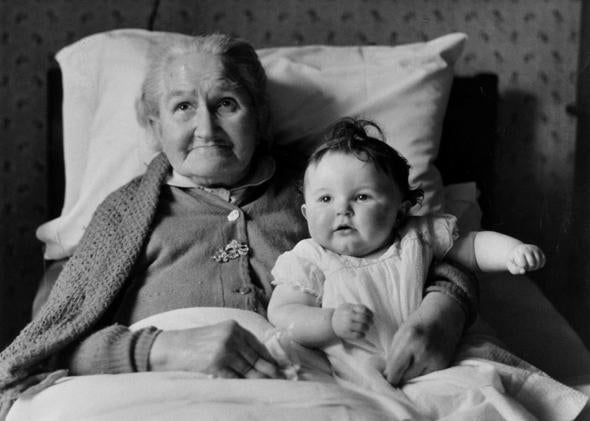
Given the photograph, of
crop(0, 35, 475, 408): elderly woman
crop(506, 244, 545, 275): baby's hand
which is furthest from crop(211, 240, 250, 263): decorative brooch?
crop(506, 244, 545, 275): baby's hand

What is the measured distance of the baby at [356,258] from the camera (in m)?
1.17

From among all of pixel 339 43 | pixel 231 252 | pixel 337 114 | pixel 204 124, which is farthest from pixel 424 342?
pixel 339 43

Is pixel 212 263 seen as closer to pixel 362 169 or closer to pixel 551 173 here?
pixel 362 169

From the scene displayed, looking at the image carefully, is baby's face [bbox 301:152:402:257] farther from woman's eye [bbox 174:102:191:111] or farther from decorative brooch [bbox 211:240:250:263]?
woman's eye [bbox 174:102:191:111]

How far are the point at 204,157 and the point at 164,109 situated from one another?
0.39ft

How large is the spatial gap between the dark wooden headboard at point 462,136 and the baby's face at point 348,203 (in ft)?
2.01

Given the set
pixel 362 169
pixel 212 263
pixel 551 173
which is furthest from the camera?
pixel 551 173

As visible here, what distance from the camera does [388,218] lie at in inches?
48.1

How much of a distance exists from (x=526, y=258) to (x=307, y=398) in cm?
37

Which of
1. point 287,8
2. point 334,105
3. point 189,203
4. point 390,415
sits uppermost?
point 287,8

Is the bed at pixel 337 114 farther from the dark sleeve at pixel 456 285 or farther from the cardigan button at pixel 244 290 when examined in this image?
the cardigan button at pixel 244 290

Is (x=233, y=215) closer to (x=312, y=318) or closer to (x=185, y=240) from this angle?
(x=185, y=240)

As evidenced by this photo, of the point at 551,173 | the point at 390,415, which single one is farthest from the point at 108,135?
the point at 551,173

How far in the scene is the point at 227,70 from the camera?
1.46 m
